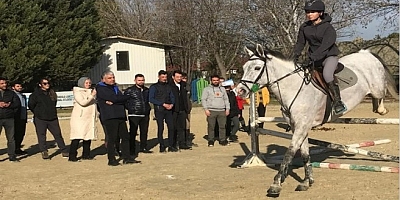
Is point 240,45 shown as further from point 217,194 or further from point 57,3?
point 217,194

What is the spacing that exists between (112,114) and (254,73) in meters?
3.93

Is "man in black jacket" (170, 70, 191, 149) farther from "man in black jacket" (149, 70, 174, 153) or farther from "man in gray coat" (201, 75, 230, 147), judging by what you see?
"man in gray coat" (201, 75, 230, 147)

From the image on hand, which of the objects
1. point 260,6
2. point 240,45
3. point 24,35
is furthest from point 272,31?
point 24,35

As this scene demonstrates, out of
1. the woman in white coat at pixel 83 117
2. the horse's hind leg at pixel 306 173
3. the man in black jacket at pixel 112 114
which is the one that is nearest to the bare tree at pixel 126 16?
the woman in white coat at pixel 83 117

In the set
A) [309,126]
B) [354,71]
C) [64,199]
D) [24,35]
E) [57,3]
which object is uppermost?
[57,3]

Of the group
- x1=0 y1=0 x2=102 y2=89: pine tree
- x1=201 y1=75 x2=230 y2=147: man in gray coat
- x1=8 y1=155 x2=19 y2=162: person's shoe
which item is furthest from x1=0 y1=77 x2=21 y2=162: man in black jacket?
x1=0 y1=0 x2=102 y2=89: pine tree

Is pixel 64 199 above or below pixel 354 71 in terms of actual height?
below

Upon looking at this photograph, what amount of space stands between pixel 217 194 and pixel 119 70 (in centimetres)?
3339

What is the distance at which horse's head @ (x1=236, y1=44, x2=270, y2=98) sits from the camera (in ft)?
25.9

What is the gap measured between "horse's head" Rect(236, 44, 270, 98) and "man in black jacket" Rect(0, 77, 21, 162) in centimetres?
638

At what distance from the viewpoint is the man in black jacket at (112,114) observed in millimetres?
10977

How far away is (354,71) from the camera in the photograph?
852 centimetres

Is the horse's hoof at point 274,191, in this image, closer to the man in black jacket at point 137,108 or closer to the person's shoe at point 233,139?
the man in black jacket at point 137,108

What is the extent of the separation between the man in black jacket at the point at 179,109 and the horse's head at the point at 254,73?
5437mm
